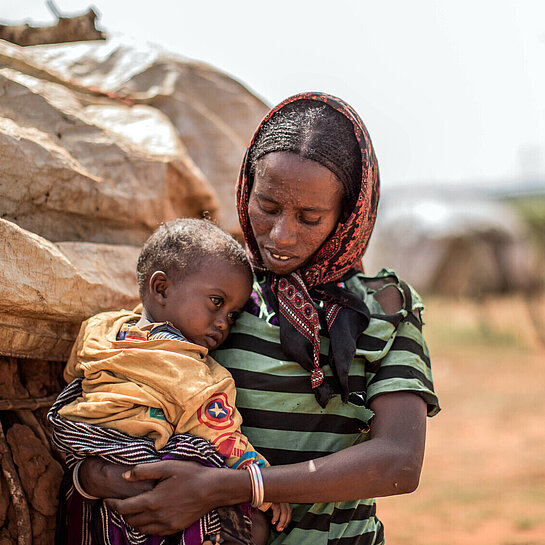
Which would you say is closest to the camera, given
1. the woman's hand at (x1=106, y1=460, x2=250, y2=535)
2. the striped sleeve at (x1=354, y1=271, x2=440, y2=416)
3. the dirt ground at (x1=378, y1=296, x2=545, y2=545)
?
the woman's hand at (x1=106, y1=460, x2=250, y2=535)

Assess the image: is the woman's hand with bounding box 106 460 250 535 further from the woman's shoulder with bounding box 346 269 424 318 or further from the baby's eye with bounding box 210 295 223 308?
the woman's shoulder with bounding box 346 269 424 318

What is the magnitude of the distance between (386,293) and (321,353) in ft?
1.04

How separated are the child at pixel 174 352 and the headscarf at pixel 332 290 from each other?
0.16m

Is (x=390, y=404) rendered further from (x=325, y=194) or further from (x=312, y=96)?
(x=312, y=96)

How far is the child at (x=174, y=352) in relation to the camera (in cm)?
177

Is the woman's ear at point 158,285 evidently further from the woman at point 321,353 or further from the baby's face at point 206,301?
the woman at point 321,353

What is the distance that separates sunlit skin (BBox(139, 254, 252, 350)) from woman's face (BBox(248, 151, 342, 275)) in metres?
0.14

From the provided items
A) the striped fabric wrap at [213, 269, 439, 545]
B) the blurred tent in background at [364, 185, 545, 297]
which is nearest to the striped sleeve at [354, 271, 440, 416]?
the striped fabric wrap at [213, 269, 439, 545]

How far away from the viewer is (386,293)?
2.21 meters

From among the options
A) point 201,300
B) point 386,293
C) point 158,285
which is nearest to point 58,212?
point 158,285

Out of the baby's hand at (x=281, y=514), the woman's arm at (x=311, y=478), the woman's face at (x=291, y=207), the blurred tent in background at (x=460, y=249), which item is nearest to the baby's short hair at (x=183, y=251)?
the woman's face at (x=291, y=207)

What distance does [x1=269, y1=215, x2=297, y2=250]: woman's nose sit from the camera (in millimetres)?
1973

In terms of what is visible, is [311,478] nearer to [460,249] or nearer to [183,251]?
[183,251]

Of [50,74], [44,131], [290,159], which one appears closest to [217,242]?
[290,159]
